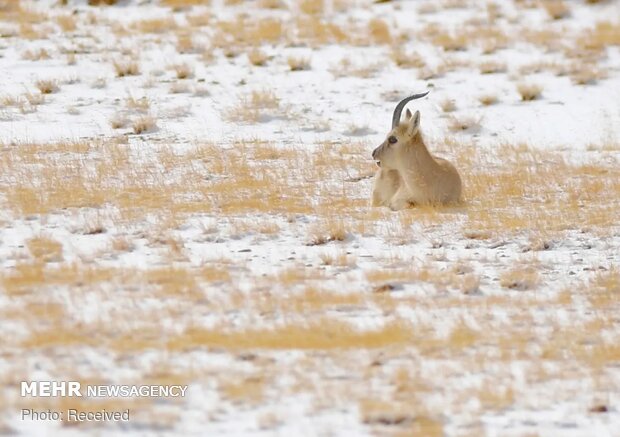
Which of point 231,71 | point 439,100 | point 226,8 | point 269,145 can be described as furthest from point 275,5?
point 269,145

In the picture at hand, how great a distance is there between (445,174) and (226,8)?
45.1 ft

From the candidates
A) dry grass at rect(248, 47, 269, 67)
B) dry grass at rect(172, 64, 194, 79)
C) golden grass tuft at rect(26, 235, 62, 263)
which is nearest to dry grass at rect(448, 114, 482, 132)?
dry grass at rect(248, 47, 269, 67)

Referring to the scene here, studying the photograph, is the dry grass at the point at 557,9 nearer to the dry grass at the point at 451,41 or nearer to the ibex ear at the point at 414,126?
the dry grass at the point at 451,41

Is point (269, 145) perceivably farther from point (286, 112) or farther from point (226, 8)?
point (226, 8)

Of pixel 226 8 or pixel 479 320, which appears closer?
pixel 479 320

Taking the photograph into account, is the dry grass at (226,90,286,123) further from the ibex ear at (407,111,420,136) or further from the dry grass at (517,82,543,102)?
the ibex ear at (407,111,420,136)

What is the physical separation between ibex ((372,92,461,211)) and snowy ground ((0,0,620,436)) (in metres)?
0.28

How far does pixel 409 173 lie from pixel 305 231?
69.1 inches

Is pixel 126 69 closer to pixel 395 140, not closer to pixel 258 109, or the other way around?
pixel 258 109

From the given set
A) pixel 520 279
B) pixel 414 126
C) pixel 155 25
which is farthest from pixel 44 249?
pixel 155 25

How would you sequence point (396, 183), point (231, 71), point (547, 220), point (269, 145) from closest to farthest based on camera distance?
point (547, 220) → point (396, 183) → point (269, 145) → point (231, 71)

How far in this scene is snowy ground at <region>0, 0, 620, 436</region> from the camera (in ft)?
25.2

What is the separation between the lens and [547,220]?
491 inches

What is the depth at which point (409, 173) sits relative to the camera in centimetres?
1311
